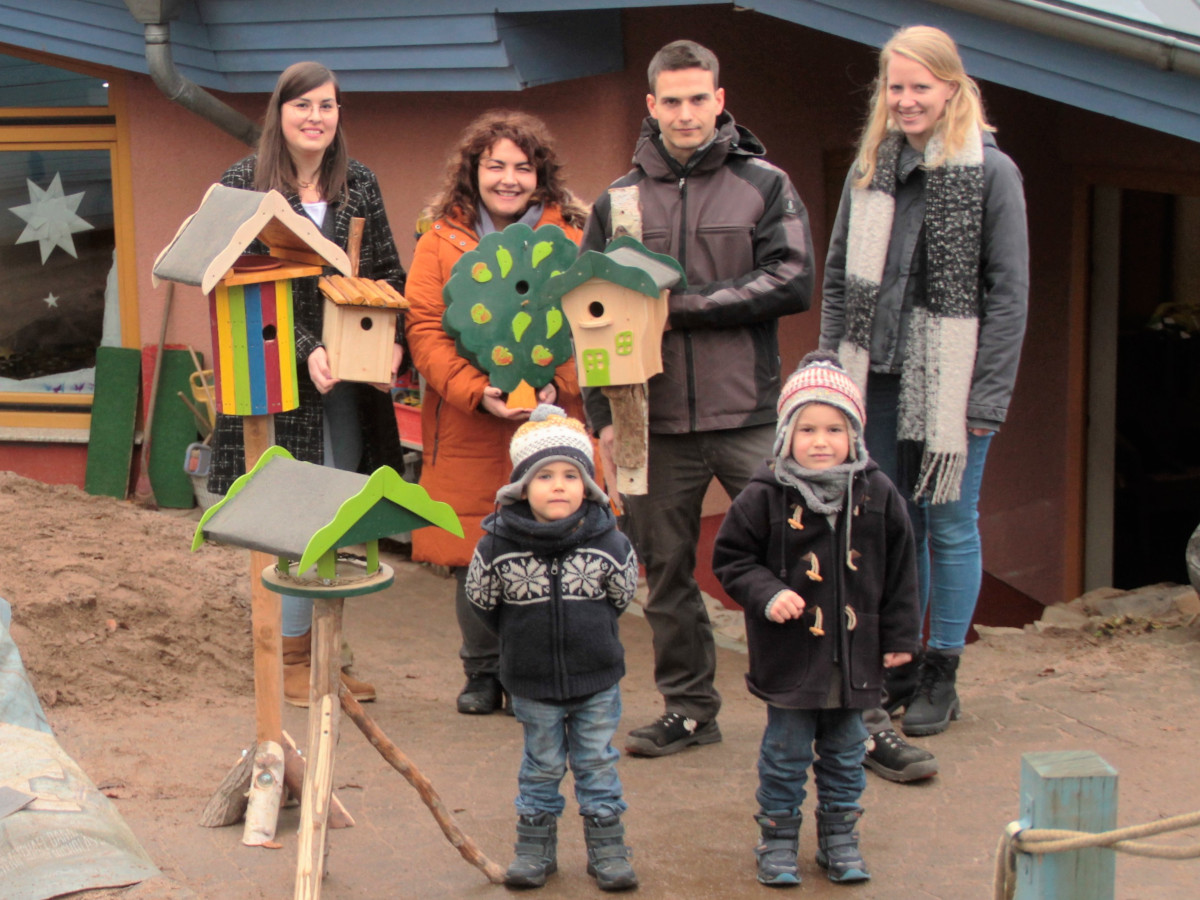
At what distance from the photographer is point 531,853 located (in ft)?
10.9

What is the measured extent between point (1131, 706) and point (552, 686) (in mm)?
2268

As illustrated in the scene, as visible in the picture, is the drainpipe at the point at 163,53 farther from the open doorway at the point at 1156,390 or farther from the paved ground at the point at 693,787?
the open doorway at the point at 1156,390

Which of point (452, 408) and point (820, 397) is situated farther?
point (452, 408)

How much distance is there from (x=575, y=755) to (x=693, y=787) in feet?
2.40

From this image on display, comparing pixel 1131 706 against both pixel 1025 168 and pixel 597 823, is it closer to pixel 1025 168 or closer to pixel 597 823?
pixel 597 823

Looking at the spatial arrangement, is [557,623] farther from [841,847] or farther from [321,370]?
[321,370]

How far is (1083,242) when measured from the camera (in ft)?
24.6

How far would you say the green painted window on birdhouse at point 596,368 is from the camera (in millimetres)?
3754

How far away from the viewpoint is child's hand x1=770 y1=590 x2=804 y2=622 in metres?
3.15

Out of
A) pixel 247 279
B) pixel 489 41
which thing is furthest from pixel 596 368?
pixel 489 41

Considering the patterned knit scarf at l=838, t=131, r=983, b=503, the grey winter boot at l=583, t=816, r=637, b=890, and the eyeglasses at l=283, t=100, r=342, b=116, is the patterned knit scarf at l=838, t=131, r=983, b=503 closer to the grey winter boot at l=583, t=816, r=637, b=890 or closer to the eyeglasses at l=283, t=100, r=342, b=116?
the grey winter boot at l=583, t=816, r=637, b=890

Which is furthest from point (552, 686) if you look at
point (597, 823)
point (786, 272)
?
point (786, 272)

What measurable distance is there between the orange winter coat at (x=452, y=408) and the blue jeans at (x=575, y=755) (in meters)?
1.18

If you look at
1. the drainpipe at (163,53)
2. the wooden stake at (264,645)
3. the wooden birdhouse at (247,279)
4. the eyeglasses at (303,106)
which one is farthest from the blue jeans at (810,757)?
the drainpipe at (163,53)
